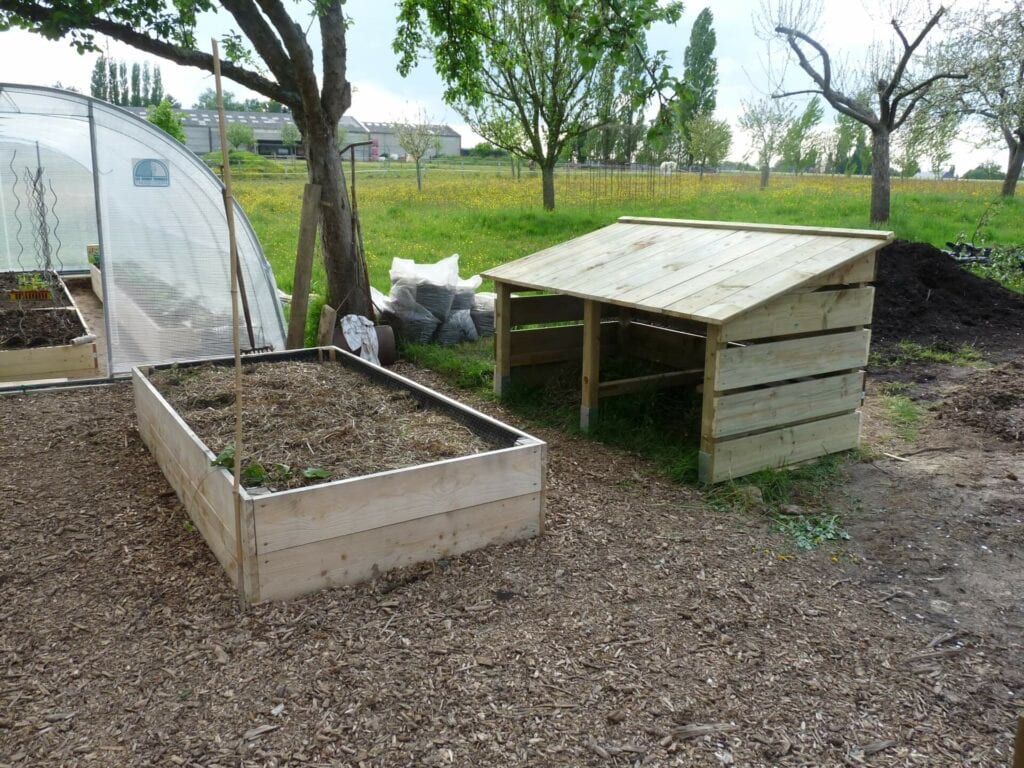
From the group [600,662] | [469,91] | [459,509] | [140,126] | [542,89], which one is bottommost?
[600,662]

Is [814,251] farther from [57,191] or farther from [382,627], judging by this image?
[57,191]

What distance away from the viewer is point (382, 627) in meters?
3.07

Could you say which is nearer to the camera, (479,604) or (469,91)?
(479,604)

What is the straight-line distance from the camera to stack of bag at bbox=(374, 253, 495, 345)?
7.86m

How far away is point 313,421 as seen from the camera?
14.3 ft

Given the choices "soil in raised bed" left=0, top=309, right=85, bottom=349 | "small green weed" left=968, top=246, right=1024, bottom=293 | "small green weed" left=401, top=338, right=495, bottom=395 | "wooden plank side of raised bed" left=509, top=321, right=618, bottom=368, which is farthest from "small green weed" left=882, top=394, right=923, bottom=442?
"soil in raised bed" left=0, top=309, right=85, bottom=349

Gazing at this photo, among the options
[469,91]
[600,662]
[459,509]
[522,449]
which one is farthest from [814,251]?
[469,91]

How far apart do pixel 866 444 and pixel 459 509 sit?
3009 mm

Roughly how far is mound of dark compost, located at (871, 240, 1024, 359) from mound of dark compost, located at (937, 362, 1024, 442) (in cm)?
173

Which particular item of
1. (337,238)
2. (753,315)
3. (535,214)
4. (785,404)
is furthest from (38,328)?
(535,214)

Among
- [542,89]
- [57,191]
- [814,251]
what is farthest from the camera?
Answer: [542,89]

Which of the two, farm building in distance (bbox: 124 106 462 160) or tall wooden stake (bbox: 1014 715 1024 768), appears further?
farm building in distance (bbox: 124 106 462 160)

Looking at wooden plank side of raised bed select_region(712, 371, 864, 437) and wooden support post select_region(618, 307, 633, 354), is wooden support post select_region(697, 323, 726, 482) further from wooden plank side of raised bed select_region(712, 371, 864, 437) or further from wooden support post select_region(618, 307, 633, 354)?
wooden support post select_region(618, 307, 633, 354)

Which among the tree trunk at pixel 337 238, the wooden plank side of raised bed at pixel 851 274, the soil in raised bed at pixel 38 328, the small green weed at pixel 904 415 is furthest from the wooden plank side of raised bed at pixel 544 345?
the soil in raised bed at pixel 38 328
